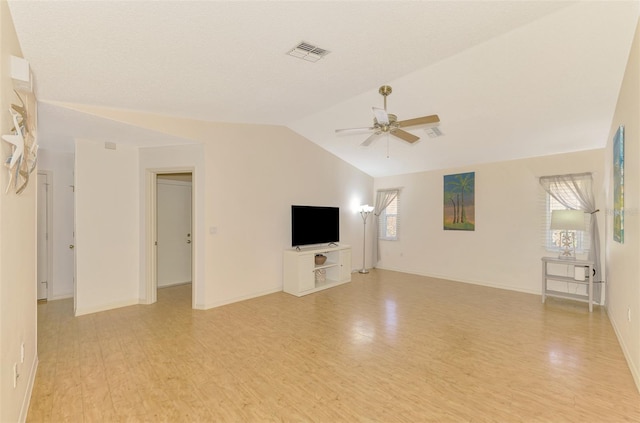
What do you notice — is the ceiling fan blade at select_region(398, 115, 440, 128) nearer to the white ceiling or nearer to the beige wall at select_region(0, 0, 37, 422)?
the white ceiling

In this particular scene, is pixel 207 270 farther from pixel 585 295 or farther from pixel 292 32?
pixel 585 295

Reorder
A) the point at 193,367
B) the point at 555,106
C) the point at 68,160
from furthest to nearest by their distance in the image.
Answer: the point at 68,160 < the point at 555,106 < the point at 193,367

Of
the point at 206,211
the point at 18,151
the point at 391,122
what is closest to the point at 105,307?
the point at 206,211

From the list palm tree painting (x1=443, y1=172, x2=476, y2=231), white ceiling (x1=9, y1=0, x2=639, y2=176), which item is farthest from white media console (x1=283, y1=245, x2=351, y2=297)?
white ceiling (x1=9, y1=0, x2=639, y2=176)

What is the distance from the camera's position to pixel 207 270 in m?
4.63

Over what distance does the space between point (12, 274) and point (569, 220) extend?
6373 millimetres

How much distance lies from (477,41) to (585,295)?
4.53m

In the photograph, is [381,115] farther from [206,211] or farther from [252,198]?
[206,211]

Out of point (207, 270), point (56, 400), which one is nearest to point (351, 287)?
point (207, 270)

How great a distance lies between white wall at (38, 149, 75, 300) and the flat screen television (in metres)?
3.93

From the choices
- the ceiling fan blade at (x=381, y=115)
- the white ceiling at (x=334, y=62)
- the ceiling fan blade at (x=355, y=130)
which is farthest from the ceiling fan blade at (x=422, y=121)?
the white ceiling at (x=334, y=62)

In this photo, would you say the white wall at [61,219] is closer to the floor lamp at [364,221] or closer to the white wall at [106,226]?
the white wall at [106,226]

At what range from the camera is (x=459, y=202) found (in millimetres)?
6520

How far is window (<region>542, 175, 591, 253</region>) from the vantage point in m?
5.02
